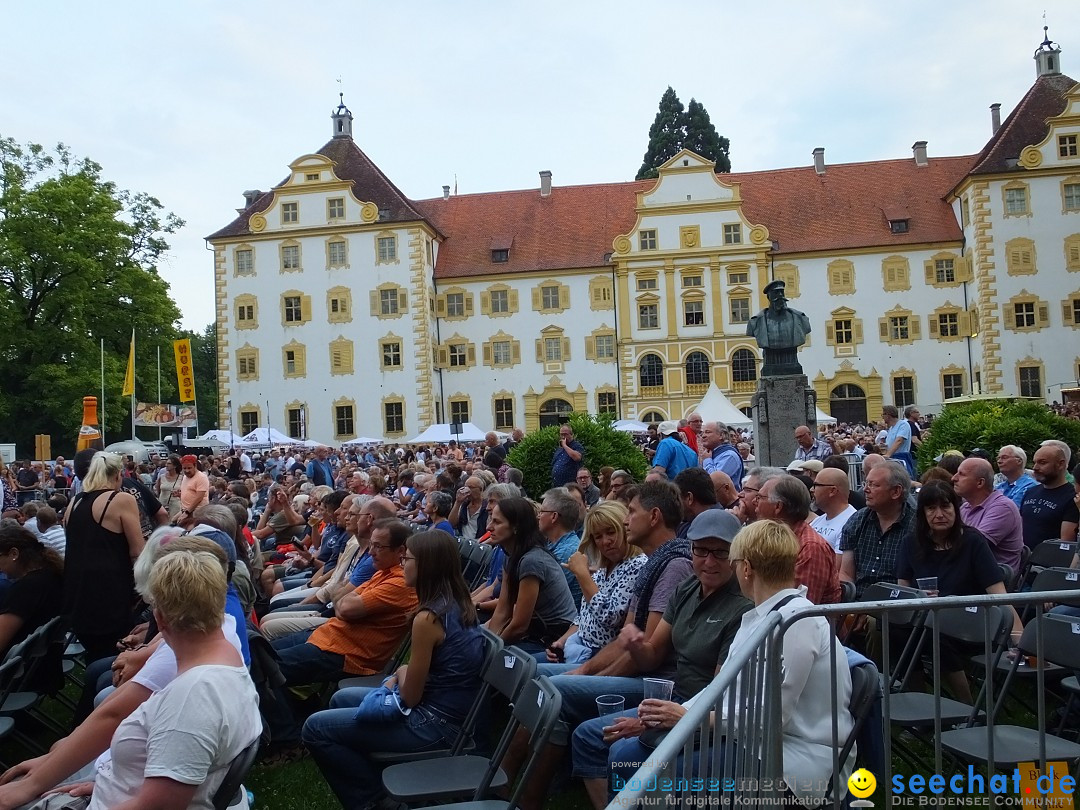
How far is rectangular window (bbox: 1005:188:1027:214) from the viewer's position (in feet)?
137

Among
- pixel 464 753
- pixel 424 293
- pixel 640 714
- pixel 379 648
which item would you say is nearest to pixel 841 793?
pixel 640 714

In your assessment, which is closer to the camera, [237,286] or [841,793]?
[841,793]

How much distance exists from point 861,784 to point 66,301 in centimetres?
4330

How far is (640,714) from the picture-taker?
3584 millimetres

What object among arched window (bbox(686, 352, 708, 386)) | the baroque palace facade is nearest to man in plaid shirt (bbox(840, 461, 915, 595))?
the baroque palace facade

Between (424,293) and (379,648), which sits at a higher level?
(424,293)

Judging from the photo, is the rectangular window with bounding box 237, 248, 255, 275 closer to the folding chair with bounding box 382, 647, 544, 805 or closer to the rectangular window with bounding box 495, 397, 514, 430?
the rectangular window with bounding box 495, 397, 514, 430

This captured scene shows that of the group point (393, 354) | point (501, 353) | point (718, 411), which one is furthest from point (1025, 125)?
point (393, 354)

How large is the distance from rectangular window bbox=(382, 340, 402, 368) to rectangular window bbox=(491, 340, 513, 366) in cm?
446

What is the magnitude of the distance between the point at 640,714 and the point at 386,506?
409 cm

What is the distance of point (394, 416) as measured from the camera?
44.9m

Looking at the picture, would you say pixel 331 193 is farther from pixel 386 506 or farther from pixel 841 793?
pixel 841 793

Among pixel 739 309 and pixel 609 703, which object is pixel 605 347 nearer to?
pixel 739 309

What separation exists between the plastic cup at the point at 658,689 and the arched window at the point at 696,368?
41317mm
